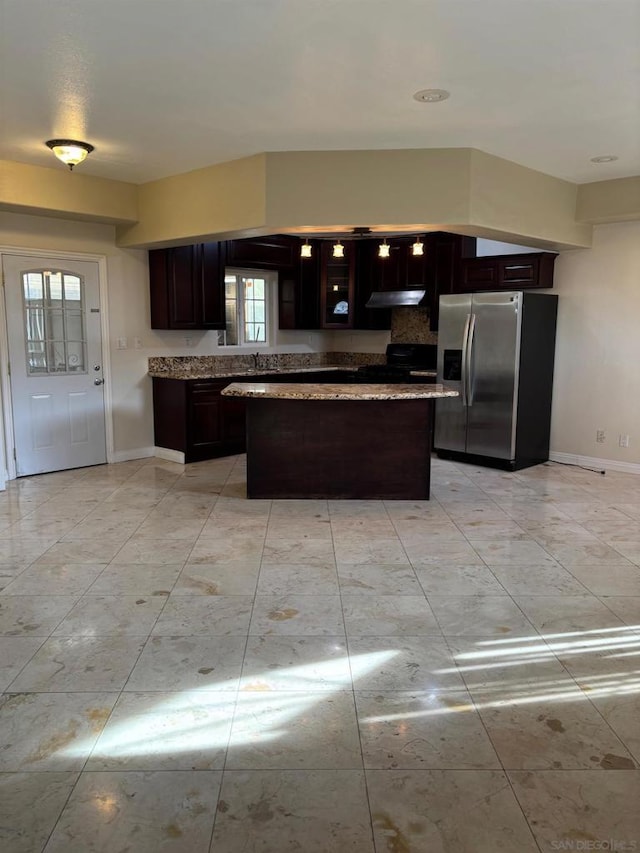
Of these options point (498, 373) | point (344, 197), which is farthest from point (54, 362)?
point (498, 373)

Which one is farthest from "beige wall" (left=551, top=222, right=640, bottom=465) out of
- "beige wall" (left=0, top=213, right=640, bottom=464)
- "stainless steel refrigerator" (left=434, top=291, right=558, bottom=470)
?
"stainless steel refrigerator" (left=434, top=291, right=558, bottom=470)

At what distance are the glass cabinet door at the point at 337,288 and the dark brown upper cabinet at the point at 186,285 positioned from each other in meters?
1.48

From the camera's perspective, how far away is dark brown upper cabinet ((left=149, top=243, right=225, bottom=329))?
625 cm

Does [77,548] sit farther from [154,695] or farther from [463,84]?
[463,84]

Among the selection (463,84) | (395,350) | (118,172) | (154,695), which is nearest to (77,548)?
(154,695)

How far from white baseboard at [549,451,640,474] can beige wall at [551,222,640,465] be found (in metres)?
0.04

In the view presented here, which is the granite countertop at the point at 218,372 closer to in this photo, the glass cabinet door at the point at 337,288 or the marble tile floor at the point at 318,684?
the glass cabinet door at the point at 337,288

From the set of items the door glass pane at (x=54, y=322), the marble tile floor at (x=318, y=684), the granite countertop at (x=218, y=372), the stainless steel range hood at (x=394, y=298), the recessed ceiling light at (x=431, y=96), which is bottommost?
the marble tile floor at (x=318, y=684)

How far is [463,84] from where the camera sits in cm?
327

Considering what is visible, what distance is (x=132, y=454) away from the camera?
650 cm

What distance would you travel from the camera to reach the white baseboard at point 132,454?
20.9 ft

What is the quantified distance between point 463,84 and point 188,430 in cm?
401

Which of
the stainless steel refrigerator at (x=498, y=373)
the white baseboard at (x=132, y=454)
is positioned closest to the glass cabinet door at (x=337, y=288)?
the stainless steel refrigerator at (x=498, y=373)

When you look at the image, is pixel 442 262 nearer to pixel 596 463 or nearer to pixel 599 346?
pixel 599 346
